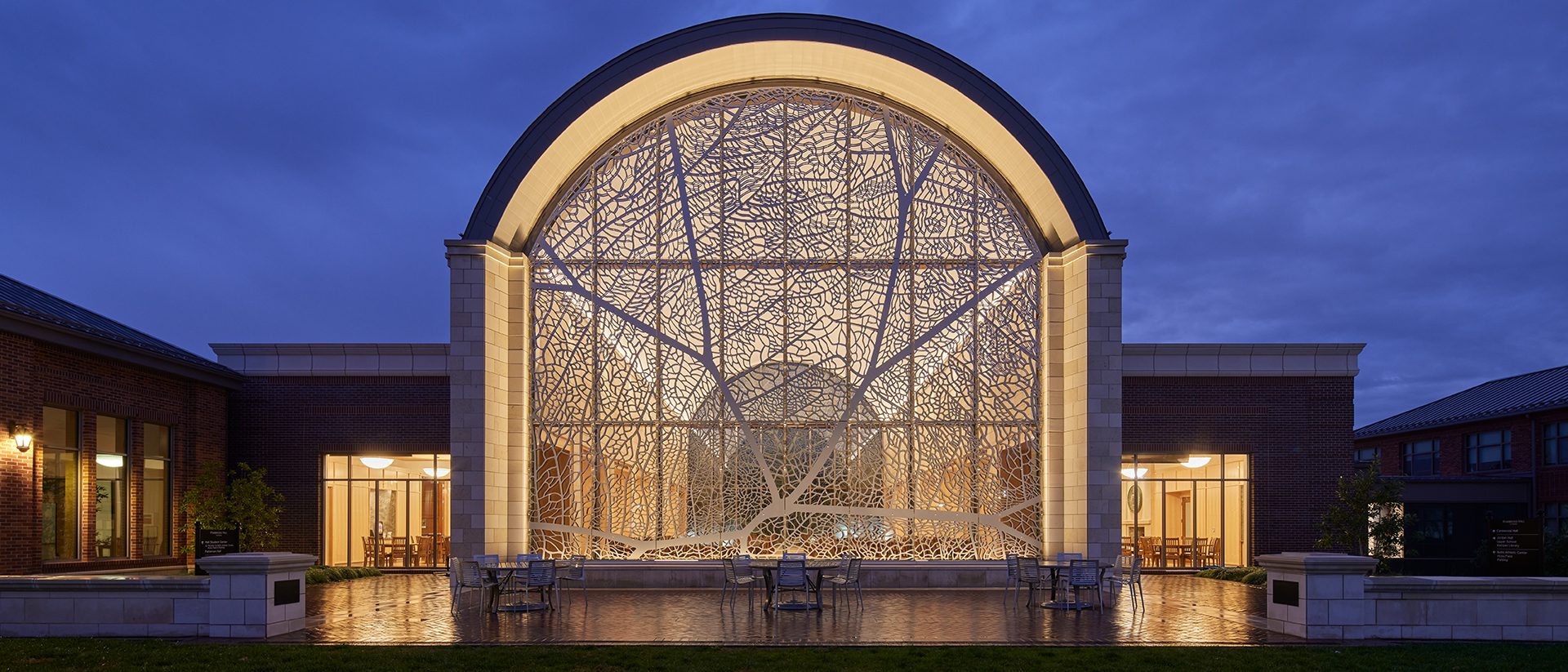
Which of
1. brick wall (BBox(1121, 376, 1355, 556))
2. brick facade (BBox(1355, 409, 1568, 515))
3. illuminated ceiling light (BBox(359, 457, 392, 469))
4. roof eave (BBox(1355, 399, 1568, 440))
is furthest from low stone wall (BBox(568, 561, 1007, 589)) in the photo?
roof eave (BBox(1355, 399, 1568, 440))

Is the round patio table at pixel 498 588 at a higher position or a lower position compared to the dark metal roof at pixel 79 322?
lower

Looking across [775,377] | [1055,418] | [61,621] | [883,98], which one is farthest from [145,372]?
[1055,418]

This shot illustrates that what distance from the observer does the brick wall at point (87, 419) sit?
18000mm

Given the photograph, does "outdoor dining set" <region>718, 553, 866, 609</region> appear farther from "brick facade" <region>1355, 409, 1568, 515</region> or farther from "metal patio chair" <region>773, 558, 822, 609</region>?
"brick facade" <region>1355, 409, 1568, 515</region>

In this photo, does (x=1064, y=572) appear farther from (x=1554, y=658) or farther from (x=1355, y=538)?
(x=1355, y=538)

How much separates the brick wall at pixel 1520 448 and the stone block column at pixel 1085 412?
10.1 m

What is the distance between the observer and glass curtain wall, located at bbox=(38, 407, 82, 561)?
63.0ft

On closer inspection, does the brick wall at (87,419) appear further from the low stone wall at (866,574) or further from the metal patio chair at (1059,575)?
the metal patio chair at (1059,575)

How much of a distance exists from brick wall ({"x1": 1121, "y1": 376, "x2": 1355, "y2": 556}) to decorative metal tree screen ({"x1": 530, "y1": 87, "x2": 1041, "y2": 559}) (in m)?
5.71

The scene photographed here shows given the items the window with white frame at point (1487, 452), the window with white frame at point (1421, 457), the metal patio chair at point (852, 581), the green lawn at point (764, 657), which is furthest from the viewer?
the window with white frame at point (1421, 457)

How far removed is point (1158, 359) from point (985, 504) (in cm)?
695

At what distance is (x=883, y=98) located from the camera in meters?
21.2

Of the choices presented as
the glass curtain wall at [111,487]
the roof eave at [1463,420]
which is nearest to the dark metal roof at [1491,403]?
the roof eave at [1463,420]

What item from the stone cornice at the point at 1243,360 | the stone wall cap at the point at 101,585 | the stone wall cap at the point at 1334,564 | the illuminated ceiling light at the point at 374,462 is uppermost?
the stone cornice at the point at 1243,360
